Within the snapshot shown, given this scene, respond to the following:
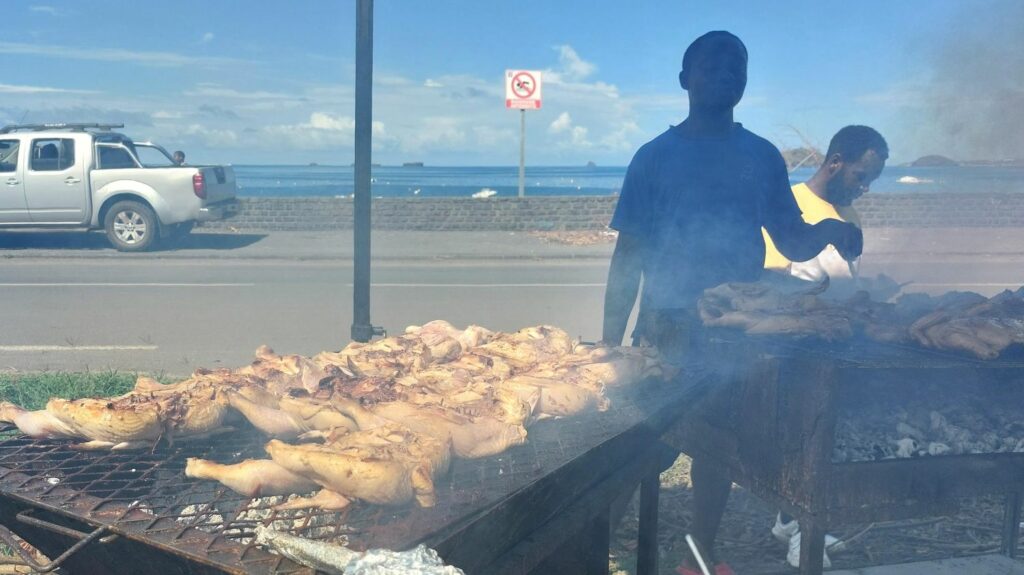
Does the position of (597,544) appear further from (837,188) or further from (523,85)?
(523,85)

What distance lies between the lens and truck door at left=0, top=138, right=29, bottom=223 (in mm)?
15188

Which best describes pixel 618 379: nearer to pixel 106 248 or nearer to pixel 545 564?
pixel 545 564

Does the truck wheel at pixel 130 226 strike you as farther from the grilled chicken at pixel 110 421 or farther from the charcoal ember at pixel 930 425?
the charcoal ember at pixel 930 425

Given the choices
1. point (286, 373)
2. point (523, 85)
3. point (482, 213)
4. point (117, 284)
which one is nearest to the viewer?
point (286, 373)

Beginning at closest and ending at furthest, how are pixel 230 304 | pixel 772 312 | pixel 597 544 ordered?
1. pixel 597 544
2. pixel 772 312
3. pixel 230 304

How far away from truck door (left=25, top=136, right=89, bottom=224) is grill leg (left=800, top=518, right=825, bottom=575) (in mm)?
15459

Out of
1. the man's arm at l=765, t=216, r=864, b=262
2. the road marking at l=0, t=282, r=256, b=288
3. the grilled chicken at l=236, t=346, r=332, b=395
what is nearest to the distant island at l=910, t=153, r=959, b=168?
the man's arm at l=765, t=216, r=864, b=262

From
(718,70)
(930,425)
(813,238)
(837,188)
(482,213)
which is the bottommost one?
(930,425)

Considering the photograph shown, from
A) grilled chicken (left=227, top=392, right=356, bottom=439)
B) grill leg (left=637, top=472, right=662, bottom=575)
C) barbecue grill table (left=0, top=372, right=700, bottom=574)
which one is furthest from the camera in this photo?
grill leg (left=637, top=472, right=662, bottom=575)

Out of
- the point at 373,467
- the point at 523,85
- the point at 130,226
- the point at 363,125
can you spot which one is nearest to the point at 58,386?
the point at 363,125

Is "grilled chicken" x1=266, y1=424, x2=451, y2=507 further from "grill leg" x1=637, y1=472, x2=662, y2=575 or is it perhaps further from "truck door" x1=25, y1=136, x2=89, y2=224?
"truck door" x1=25, y1=136, x2=89, y2=224

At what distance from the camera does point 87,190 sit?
1522 cm

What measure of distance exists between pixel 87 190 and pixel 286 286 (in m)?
6.07

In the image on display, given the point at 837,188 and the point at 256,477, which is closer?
the point at 256,477
